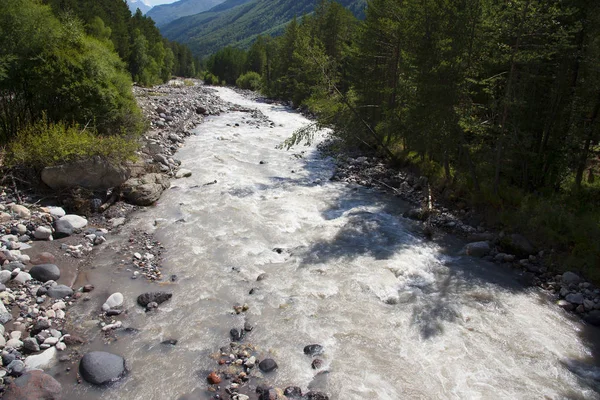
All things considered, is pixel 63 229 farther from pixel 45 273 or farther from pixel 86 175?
pixel 86 175

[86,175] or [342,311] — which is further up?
[86,175]

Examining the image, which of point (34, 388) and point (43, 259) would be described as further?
point (43, 259)

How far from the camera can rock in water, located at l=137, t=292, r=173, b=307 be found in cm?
804

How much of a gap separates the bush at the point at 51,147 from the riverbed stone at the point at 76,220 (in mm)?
2201

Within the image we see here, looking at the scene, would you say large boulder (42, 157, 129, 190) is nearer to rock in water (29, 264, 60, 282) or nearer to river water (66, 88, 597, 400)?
river water (66, 88, 597, 400)

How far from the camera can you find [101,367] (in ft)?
20.5

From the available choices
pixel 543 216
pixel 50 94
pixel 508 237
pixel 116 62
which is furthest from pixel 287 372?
pixel 116 62

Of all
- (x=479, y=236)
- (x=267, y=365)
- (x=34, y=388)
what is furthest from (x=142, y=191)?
(x=479, y=236)

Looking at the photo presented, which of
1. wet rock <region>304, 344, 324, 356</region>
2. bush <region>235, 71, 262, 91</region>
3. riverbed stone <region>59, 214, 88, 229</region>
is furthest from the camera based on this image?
bush <region>235, 71, 262, 91</region>

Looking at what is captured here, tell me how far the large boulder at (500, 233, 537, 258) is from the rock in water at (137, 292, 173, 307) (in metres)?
9.62

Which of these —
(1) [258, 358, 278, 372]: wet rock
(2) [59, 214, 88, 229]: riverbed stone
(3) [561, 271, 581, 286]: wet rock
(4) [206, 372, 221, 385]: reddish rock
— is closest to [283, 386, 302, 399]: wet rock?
(1) [258, 358, 278, 372]: wet rock

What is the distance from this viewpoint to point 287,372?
653 cm

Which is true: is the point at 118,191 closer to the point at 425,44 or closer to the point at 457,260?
the point at 457,260

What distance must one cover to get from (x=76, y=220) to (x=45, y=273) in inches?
110
